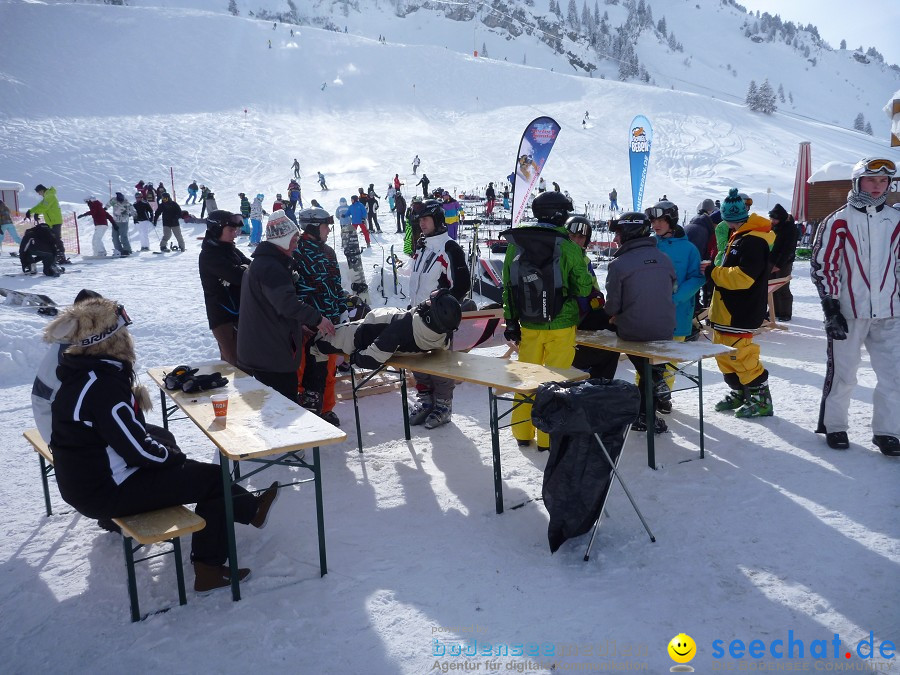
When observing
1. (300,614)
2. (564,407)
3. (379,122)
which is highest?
(379,122)

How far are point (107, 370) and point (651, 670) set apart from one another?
2.48 m

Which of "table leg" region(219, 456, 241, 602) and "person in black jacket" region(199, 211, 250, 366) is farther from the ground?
"person in black jacket" region(199, 211, 250, 366)

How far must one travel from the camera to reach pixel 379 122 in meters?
45.5

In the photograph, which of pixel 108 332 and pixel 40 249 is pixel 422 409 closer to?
pixel 108 332

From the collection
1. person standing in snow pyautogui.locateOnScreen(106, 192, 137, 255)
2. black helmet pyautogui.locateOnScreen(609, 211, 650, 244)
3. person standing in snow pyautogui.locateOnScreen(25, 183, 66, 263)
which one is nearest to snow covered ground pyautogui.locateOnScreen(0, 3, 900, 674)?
black helmet pyautogui.locateOnScreen(609, 211, 650, 244)

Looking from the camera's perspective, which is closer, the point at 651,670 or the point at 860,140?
the point at 651,670

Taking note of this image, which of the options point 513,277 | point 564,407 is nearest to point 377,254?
point 513,277

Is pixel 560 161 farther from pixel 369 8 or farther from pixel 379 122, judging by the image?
pixel 369 8

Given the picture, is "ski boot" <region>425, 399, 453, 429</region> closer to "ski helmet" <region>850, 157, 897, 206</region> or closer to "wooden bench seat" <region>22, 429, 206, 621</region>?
"wooden bench seat" <region>22, 429, 206, 621</region>

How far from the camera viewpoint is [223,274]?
504cm

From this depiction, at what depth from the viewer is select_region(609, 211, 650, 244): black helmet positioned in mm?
4477

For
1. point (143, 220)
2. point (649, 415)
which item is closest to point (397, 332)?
point (649, 415)

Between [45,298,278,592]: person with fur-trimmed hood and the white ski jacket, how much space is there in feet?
12.9

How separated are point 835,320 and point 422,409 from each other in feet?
9.97
